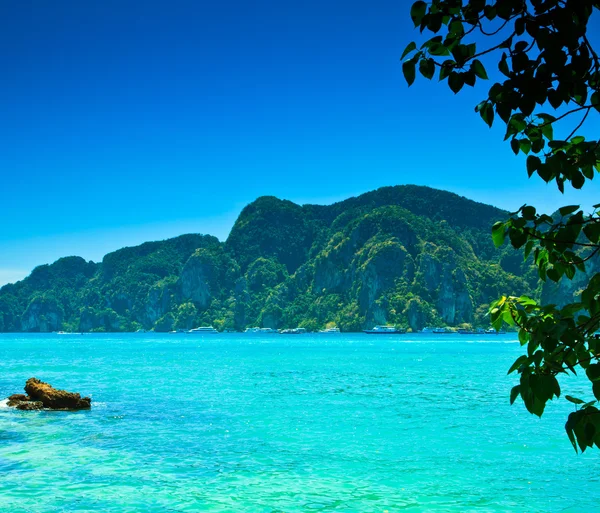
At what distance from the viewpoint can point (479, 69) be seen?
12.1ft

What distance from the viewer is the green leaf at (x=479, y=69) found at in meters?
3.68

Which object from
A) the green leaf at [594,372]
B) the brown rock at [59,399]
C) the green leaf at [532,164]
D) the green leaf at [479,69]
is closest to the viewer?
the green leaf at [594,372]

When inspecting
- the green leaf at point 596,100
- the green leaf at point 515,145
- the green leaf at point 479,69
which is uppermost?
the green leaf at point 479,69

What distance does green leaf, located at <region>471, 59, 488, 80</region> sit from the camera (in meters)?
3.68

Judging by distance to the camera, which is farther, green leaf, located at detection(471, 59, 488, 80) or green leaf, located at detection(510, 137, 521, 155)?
green leaf, located at detection(510, 137, 521, 155)

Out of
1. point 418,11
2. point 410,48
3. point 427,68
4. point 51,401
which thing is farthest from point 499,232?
point 51,401

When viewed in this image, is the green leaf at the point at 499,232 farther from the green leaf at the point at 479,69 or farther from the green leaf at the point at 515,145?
the green leaf at the point at 479,69

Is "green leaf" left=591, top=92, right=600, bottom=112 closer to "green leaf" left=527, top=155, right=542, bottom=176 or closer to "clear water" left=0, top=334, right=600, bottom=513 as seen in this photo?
"green leaf" left=527, top=155, right=542, bottom=176

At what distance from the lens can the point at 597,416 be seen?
3.58 meters

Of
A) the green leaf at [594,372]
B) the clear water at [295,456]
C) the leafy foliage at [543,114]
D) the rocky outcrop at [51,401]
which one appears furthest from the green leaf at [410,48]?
the rocky outcrop at [51,401]

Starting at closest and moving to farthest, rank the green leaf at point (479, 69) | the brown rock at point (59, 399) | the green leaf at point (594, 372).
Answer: the green leaf at point (594, 372) < the green leaf at point (479, 69) < the brown rock at point (59, 399)

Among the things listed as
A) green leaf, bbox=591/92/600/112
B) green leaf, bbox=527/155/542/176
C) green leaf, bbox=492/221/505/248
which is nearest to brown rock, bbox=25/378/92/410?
green leaf, bbox=492/221/505/248

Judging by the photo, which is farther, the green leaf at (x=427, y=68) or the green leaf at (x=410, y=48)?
the green leaf at (x=427, y=68)

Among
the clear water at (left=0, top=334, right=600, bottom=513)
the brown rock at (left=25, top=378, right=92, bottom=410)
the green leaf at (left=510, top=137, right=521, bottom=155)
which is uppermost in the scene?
the green leaf at (left=510, top=137, right=521, bottom=155)
